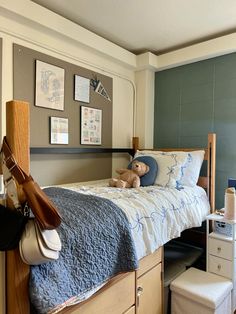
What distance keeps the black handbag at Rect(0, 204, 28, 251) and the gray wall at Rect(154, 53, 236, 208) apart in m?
2.32

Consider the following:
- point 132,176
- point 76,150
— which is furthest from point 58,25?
point 132,176

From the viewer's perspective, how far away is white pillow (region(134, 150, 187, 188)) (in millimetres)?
2225

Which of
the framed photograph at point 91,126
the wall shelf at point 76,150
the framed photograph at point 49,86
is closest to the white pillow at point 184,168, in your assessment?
the wall shelf at point 76,150

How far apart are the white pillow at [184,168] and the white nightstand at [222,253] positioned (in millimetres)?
423

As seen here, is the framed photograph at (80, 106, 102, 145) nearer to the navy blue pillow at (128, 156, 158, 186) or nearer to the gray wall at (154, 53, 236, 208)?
the navy blue pillow at (128, 156, 158, 186)

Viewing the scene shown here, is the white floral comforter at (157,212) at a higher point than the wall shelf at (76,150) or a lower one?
lower

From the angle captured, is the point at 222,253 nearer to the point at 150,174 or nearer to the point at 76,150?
the point at 150,174

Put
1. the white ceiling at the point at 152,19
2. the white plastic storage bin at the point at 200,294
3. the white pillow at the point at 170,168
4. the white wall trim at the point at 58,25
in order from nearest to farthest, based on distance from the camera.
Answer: the white plastic storage bin at the point at 200,294 < the white wall trim at the point at 58,25 < the white ceiling at the point at 152,19 < the white pillow at the point at 170,168

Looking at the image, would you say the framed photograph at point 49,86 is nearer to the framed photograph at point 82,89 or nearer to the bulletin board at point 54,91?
the bulletin board at point 54,91

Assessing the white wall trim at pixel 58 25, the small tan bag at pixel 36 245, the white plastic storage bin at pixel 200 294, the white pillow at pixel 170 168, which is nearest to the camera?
the small tan bag at pixel 36 245

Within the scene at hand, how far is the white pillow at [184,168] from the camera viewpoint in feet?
7.38

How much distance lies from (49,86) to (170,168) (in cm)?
138

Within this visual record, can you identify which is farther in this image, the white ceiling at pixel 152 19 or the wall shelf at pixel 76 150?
the wall shelf at pixel 76 150

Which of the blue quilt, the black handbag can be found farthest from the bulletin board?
the black handbag
